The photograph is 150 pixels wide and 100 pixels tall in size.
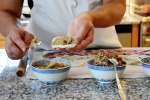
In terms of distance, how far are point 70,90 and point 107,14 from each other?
456 millimetres

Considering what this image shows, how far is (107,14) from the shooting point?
1.13 meters

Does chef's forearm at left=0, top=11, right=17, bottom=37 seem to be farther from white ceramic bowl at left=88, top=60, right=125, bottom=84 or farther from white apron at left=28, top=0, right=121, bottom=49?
white ceramic bowl at left=88, top=60, right=125, bottom=84

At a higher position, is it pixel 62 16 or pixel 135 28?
pixel 62 16

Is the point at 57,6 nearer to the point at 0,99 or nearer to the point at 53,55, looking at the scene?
the point at 53,55

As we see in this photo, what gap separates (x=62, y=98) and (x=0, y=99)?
0.46 ft

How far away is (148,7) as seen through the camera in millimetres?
2312

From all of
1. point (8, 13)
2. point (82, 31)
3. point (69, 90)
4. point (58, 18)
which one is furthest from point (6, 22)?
point (69, 90)

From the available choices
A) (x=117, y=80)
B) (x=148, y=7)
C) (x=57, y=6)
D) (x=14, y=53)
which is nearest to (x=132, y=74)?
(x=117, y=80)

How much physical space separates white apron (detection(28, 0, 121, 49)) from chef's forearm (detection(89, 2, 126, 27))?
72 millimetres

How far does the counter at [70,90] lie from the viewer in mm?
706

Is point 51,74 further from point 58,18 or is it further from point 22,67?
point 58,18

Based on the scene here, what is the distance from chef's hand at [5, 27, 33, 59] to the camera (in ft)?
3.01

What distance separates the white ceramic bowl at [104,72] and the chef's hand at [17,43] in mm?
236

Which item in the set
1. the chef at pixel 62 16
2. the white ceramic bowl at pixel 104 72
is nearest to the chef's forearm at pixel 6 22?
the chef at pixel 62 16
